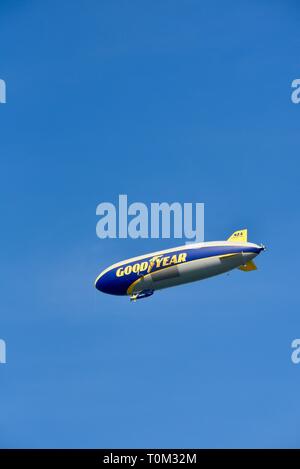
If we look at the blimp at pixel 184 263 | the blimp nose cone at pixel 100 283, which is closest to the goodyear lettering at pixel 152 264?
the blimp at pixel 184 263

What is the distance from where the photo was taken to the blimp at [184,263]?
143000 millimetres

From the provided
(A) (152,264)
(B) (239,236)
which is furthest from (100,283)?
(B) (239,236)

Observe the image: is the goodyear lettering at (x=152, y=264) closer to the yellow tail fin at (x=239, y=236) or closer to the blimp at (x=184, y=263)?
the blimp at (x=184, y=263)

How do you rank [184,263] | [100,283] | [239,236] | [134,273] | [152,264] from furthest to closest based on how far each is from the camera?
1. [100,283]
2. [239,236]
3. [134,273]
4. [152,264]
5. [184,263]

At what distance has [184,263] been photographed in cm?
14325

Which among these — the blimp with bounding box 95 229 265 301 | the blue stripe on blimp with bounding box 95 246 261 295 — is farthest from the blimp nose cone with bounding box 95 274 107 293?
the blimp with bounding box 95 229 265 301

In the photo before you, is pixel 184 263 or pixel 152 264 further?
pixel 152 264

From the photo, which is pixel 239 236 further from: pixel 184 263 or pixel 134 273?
pixel 134 273

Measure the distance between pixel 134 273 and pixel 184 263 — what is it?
6630 mm

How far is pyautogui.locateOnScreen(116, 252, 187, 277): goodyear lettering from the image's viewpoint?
143625mm
